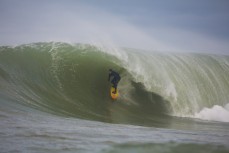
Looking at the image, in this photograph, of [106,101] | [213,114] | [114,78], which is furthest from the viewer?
[213,114]

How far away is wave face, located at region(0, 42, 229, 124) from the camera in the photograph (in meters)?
10.7

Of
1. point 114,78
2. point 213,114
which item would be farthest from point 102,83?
point 213,114

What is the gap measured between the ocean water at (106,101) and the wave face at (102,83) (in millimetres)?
32

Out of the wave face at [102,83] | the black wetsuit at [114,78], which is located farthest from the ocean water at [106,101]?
the black wetsuit at [114,78]

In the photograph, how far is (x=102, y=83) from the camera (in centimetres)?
1373

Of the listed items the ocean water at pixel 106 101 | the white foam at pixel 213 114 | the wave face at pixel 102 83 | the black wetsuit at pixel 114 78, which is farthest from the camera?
the white foam at pixel 213 114

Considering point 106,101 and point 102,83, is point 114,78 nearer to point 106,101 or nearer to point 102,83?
point 102,83

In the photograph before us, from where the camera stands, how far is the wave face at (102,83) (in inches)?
421

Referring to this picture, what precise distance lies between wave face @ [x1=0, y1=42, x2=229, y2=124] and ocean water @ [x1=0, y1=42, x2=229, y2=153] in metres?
0.03

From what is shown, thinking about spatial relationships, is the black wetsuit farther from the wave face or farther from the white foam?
the white foam

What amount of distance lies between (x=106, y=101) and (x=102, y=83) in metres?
1.24

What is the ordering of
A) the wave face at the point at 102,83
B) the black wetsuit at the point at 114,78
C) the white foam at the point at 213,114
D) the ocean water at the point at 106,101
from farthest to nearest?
the white foam at the point at 213,114 → the black wetsuit at the point at 114,78 → the wave face at the point at 102,83 → the ocean water at the point at 106,101

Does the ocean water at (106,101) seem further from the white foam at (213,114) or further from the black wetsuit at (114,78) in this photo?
the black wetsuit at (114,78)

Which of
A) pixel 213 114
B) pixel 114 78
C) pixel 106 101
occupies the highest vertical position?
pixel 114 78
